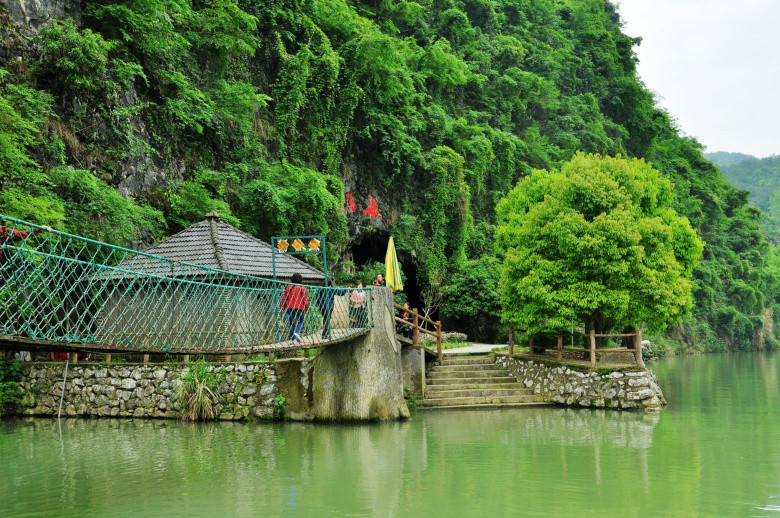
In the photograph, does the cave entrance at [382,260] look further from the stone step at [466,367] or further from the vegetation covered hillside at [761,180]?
the vegetation covered hillside at [761,180]

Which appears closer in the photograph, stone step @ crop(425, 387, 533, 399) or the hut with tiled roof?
the hut with tiled roof

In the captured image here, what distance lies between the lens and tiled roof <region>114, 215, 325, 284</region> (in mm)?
14070

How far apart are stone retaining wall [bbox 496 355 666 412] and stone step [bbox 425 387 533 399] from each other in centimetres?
45

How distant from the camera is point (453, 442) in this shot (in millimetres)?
11547

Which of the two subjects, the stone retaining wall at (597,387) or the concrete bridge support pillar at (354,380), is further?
the stone retaining wall at (597,387)

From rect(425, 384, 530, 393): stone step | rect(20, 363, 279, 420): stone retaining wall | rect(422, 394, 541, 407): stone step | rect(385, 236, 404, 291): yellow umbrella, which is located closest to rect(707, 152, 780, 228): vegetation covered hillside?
rect(425, 384, 530, 393): stone step

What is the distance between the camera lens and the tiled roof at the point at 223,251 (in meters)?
14.1

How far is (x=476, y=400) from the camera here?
640 inches

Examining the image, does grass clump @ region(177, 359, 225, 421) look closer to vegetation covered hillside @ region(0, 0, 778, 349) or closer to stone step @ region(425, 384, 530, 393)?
vegetation covered hillside @ region(0, 0, 778, 349)

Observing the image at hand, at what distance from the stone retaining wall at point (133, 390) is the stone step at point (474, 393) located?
4552mm

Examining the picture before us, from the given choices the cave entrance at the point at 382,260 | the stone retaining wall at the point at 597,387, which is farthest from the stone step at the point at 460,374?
the cave entrance at the point at 382,260

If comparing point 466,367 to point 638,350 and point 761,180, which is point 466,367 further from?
point 761,180

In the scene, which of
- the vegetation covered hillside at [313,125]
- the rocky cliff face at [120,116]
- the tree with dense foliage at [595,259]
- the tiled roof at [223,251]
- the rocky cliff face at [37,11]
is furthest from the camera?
the tree with dense foliage at [595,259]

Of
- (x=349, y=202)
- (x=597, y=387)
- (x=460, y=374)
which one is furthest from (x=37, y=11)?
(x=597, y=387)
